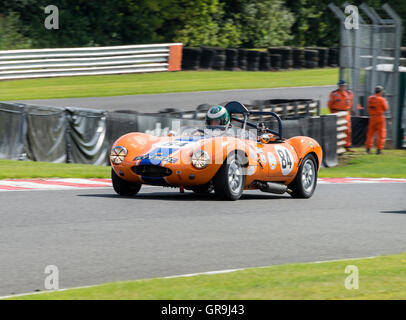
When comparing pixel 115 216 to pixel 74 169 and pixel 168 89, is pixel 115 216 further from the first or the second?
pixel 168 89

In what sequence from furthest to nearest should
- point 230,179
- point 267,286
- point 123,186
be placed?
point 123,186, point 230,179, point 267,286

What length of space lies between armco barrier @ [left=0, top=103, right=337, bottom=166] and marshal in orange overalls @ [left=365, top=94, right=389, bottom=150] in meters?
5.70

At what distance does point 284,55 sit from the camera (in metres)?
35.2

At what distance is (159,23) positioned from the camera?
38094 mm

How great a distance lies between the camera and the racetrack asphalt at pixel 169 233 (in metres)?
6.85

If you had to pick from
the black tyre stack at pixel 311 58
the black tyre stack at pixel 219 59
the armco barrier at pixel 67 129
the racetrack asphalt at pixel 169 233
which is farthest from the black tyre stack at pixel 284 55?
the racetrack asphalt at pixel 169 233

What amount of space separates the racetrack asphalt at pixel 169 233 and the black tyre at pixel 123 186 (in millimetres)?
126

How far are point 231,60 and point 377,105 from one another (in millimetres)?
13366

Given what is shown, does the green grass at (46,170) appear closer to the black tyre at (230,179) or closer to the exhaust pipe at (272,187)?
the exhaust pipe at (272,187)

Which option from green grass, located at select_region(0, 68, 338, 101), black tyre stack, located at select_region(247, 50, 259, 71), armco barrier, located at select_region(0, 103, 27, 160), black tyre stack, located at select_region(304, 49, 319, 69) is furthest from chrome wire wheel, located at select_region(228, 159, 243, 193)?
black tyre stack, located at select_region(304, 49, 319, 69)

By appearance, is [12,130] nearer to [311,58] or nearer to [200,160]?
[200,160]

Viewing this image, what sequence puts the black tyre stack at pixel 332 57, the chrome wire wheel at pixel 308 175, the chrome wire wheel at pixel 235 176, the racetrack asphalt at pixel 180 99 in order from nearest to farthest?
1. the chrome wire wheel at pixel 235 176
2. the chrome wire wheel at pixel 308 175
3. the racetrack asphalt at pixel 180 99
4. the black tyre stack at pixel 332 57

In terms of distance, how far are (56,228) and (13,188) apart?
352 centimetres

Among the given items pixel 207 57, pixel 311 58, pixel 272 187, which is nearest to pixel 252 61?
pixel 207 57
